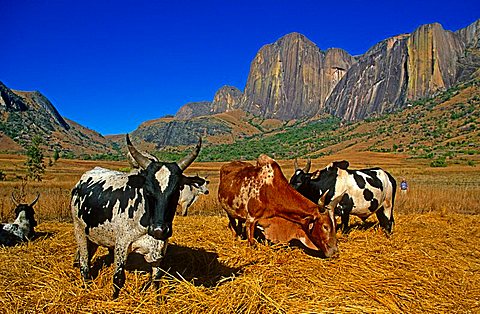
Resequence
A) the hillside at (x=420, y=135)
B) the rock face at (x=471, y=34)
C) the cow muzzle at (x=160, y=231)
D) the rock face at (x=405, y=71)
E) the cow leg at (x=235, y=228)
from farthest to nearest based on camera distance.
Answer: the rock face at (x=471, y=34) → the rock face at (x=405, y=71) → the hillside at (x=420, y=135) → the cow leg at (x=235, y=228) → the cow muzzle at (x=160, y=231)

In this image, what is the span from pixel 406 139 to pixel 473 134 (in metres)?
17.5

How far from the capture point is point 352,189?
9633 mm

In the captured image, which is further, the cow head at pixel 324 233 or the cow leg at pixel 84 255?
the cow head at pixel 324 233

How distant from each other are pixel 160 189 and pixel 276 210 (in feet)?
13.1

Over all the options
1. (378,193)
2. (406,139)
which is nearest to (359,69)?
(406,139)

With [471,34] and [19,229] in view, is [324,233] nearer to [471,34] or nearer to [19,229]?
[19,229]

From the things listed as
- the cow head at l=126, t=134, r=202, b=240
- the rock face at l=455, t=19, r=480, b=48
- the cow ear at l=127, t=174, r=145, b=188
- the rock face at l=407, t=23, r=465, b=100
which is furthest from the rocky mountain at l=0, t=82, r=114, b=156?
the rock face at l=455, t=19, r=480, b=48

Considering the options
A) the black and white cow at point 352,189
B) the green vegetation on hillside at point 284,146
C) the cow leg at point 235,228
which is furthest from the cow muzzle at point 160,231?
the green vegetation on hillside at point 284,146

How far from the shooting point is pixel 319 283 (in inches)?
241

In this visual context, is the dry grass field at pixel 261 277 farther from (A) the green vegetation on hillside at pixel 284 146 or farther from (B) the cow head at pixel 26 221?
(A) the green vegetation on hillside at pixel 284 146

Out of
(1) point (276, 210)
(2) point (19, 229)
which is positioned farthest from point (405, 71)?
(2) point (19, 229)

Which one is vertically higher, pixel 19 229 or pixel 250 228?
pixel 250 228

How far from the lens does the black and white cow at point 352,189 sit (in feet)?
31.6

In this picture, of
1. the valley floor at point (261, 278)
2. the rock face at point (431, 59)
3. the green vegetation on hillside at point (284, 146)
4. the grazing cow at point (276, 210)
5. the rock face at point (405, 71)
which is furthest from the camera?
the rock face at point (405, 71)
